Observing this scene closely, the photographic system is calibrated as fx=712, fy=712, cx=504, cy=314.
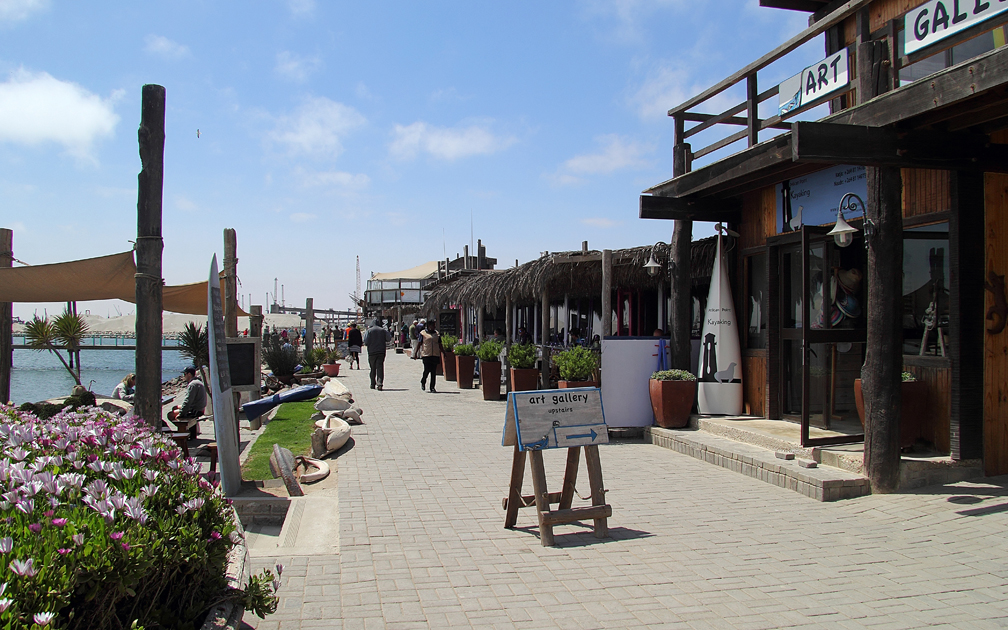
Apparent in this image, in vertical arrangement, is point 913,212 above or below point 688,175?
below

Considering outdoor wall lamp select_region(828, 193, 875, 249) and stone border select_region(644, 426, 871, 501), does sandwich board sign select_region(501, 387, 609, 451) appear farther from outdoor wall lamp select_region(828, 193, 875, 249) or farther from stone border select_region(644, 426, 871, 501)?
outdoor wall lamp select_region(828, 193, 875, 249)

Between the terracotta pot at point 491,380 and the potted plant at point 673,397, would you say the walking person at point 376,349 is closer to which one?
the terracotta pot at point 491,380

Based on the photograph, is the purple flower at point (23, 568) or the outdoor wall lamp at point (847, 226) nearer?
the purple flower at point (23, 568)

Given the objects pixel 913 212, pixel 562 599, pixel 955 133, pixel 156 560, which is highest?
pixel 955 133

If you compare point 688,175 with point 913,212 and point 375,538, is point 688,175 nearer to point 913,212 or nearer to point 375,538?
point 913,212

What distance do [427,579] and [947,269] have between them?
217 inches

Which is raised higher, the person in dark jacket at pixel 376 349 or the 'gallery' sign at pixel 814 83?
the 'gallery' sign at pixel 814 83

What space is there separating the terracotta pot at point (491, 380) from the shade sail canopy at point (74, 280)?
616 centimetres

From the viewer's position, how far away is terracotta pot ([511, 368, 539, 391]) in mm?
12656

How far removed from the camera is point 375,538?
504cm

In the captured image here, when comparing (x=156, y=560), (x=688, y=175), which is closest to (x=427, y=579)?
(x=156, y=560)

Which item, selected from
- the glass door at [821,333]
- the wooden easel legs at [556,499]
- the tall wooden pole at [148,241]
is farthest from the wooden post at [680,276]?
the tall wooden pole at [148,241]

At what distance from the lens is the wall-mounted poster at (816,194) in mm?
7543

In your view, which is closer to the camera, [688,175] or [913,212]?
[913,212]
